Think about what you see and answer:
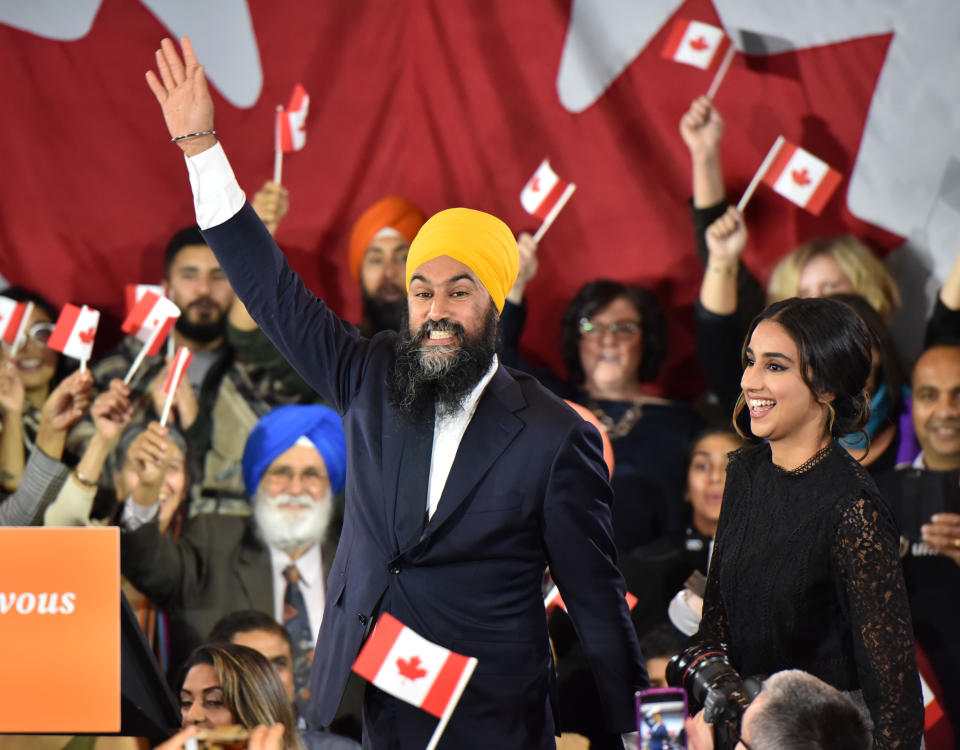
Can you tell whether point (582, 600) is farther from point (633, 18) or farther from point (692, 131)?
point (633, 18)

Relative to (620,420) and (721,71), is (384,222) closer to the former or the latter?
(620,420)

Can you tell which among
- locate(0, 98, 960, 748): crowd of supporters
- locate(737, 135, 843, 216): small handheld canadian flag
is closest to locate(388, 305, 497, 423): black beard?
locate(0, 98, 960, 748): crowd of supporters

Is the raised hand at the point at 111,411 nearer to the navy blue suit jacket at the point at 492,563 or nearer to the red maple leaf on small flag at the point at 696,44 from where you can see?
the navy blue suit jacket at the point at 492,563

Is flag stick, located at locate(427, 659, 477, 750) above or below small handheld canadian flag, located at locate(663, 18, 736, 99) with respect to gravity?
below

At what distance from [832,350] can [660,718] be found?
0.90 m

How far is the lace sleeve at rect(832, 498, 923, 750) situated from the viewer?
2158 millimetres

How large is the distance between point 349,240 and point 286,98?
690mm

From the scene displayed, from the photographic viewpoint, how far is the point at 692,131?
4.40 meters

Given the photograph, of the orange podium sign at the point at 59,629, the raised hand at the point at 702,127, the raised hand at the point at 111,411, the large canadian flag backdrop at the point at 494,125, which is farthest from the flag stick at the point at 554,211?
the orange podium sign at the point at 59,629

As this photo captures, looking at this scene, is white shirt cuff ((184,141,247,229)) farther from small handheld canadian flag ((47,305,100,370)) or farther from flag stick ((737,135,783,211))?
flag stick ((737,135,783,211))

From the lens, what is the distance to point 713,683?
232 cm

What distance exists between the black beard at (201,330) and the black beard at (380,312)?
63cm

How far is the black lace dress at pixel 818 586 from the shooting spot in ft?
7.16

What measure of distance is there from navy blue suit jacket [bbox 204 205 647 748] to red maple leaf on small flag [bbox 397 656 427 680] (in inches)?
5.6
